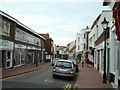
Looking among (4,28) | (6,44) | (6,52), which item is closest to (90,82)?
(6,44)

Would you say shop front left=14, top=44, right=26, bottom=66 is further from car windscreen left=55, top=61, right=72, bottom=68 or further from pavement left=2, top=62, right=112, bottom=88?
car windscreen left=55, top=61, right=72, bottom=68

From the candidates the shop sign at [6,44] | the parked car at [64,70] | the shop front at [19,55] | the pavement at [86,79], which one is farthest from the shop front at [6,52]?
the parked car at [64,70]

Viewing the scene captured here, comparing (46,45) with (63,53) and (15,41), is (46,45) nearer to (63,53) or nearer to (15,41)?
(15,41)

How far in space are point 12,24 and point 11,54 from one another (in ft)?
11.5

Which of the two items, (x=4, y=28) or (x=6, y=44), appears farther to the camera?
(x=6, y=44)

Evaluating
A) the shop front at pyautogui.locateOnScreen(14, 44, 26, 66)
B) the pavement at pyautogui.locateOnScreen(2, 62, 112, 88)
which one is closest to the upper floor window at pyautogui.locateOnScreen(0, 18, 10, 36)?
the shop front at pyautogui.locateOnScreen(14, 44, 26, 66)

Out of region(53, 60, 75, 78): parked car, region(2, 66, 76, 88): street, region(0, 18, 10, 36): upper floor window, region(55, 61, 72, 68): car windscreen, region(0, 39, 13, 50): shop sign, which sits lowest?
region(2, 66, 76, 88): street

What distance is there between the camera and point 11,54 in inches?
792

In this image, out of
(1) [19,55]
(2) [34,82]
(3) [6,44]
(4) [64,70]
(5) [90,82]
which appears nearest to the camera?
(2) [34,82]

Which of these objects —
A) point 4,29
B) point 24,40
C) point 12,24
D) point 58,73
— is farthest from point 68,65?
point 24,40

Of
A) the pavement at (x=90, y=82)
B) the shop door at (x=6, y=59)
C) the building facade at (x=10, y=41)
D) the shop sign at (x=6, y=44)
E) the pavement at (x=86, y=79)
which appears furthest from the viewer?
the shop door at (x=6, y=59)

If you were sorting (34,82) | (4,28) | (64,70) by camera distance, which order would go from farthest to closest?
A: (4,28), (64,70), (34,82)

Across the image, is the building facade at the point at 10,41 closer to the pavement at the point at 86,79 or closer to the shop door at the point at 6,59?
the shop door at the point at 6,59

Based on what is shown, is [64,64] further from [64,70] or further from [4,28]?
[4,28]
